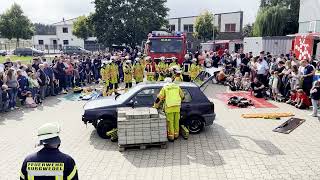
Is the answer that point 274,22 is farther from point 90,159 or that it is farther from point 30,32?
point 90,159

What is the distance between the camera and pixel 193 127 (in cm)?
1005

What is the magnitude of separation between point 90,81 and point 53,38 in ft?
184

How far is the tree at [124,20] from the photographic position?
132 feet

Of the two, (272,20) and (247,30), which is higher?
(272,20)

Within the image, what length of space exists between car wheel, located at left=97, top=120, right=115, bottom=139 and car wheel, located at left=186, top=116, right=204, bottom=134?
2232mm

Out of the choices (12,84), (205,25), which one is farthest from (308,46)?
(205,25)

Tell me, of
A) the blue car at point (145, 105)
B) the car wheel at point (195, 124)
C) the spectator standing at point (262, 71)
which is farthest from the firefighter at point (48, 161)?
the spectator standing at point (262, 71)

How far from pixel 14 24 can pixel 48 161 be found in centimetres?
4839

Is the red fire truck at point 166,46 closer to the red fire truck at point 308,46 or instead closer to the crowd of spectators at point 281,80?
the crowd of spectators at point 281,80

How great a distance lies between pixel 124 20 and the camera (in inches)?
1599

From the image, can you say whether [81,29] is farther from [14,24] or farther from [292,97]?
[292,97]

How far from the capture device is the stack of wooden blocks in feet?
27.7

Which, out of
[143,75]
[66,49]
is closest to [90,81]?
[143,75]

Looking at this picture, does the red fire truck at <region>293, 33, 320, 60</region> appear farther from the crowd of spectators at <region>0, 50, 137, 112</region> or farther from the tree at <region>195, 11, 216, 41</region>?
the tree at <region>195, 11, 216, 41</region>
